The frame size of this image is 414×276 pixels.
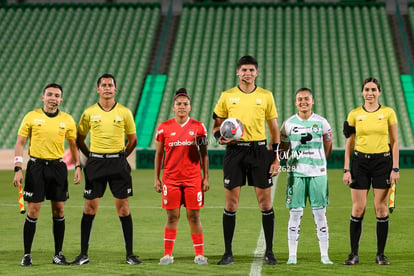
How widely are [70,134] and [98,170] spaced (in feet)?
1.79

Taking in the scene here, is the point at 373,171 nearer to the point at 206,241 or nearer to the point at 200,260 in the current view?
the point at 200,260

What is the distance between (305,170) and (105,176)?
6.97 feet

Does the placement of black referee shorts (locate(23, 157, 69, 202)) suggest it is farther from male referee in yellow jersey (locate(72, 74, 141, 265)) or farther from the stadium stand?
the stadium stand

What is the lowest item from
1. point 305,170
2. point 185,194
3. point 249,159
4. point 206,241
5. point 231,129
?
point 206,241

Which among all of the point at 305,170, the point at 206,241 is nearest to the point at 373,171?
the point at 305,170

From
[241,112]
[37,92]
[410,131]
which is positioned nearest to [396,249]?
[241,112]

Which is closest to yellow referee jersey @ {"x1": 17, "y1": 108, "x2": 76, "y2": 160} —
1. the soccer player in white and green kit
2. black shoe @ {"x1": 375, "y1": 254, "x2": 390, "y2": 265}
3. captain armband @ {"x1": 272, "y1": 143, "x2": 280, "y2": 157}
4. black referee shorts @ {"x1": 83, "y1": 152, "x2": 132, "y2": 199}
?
black referee shorts @ {"x1": 83, "y1": 152, "x2": 132, "y2": 199}

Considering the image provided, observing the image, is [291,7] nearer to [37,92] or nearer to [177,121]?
[37,92]

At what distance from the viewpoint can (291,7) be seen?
33.2 m

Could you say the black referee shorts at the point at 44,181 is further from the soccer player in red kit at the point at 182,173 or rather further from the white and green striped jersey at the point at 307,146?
the white and green striped jersey at the point at 307,146

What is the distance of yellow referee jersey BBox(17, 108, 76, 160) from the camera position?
7.73m

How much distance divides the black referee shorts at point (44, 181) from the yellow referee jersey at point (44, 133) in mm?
85

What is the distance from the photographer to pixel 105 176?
7.72 metres

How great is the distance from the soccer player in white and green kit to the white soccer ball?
562 millimetres
